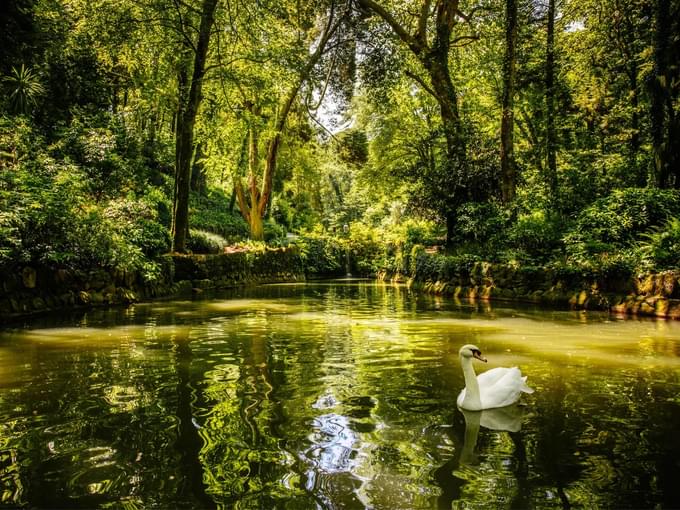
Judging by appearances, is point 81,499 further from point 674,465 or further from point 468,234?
point 468,234

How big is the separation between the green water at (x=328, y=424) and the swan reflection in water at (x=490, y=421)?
0.02m

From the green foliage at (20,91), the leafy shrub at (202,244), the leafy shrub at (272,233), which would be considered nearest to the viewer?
the green foliage at (20,91)

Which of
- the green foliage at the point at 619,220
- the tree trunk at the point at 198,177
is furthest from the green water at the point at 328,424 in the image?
the tree trunk at the point at 198,177

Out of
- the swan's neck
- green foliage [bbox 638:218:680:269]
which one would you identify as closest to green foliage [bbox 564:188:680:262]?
green foliage [bbox 638:218:680:269]

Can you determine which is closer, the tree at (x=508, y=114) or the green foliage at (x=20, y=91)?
the green foliage at (x=20, y=91)

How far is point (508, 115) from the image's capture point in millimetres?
17203

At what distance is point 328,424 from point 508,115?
15.6m

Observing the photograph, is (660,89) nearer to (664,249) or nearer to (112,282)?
(664,249)

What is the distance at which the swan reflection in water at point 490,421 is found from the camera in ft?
12.4

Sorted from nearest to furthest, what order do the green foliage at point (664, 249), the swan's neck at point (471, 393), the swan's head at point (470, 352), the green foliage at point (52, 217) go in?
the swan's neck at point (471, 393) → the swan's head at point (470, 352) → the green foliage at point (52, 217) → the green foliage at point (664, 249)

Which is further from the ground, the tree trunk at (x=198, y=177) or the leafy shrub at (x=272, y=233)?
the tree trunk at (x=198, y=177)

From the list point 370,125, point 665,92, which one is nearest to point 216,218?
point 370,125

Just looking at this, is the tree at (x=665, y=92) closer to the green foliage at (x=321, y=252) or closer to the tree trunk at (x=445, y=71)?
the tree trunk at (x=445, y=71)

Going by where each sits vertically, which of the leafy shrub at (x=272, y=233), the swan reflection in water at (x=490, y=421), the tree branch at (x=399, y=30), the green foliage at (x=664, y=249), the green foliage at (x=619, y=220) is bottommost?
the swan reflection in water at (x=490, y=421)
